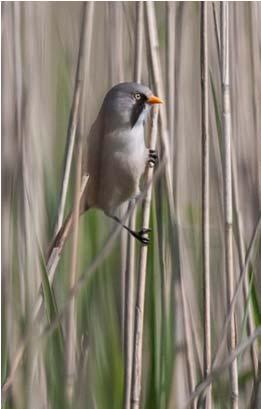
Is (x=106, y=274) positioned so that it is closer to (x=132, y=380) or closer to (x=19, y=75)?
(x=132, y=380)

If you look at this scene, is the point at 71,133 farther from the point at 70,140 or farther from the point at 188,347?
the point at 188,347

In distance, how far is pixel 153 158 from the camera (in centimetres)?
137

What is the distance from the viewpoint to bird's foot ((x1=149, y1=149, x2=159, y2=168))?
1.35 metres

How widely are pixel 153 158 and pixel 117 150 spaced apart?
7 cm

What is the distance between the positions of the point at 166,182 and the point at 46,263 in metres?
0.27

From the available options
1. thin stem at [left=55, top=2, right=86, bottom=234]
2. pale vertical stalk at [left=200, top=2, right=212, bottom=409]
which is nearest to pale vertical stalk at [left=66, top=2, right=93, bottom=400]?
thin stem at [left=55, top=2, right=86, bottom=234]

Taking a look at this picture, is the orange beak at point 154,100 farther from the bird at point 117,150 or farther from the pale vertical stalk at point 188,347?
the pale vertical stalk at point 188,347

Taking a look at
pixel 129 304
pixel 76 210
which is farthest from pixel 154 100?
pixel 129 304

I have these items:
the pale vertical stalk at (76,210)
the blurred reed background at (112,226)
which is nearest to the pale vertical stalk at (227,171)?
the blurred reed background at (112,226)

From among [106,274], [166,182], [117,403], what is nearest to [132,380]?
[117,403]

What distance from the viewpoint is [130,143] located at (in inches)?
53.6

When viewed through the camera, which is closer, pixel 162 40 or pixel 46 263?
pixel 46 263

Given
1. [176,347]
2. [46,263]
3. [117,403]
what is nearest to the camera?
[46,263]

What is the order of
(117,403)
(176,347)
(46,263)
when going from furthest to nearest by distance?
(176,347) → (117,403) → (46,263)
